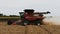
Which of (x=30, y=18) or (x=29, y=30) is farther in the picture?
(x=30, y=18)

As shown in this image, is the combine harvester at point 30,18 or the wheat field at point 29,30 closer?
the wheat field at point 29,30

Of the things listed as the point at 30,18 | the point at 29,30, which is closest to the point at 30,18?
the point at 30,18

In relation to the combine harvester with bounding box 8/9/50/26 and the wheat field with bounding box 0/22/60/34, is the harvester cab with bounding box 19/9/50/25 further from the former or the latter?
the wheat field with bounding box 0/22/60/34

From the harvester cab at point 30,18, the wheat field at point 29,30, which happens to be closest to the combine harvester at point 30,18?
the harvester cab at point 30,18

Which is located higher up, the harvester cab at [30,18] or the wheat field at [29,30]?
the wheat field at [29,30]

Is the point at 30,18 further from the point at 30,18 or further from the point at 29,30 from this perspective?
the point at 29,30

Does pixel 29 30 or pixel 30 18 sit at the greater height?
pixel 29 30

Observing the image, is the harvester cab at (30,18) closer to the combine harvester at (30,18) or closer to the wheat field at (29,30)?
the combine harvester at (30,18)

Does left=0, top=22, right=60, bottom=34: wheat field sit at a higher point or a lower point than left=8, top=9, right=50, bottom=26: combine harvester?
higher

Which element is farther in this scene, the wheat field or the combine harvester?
the combine harvester

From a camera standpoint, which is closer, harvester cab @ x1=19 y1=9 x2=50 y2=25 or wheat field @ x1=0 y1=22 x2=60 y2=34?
wheat field @ x1=0 y1=22 x2=60 y2=34

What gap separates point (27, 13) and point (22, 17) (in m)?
0.66

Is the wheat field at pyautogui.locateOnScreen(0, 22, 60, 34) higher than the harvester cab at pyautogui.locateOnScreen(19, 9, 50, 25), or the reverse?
the wheat field at pyautogui.locateOnScreen(0, 22, 60, 34)

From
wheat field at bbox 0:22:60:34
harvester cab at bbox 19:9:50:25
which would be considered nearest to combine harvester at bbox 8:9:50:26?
harvester cab at bbox 19:9:50:25
